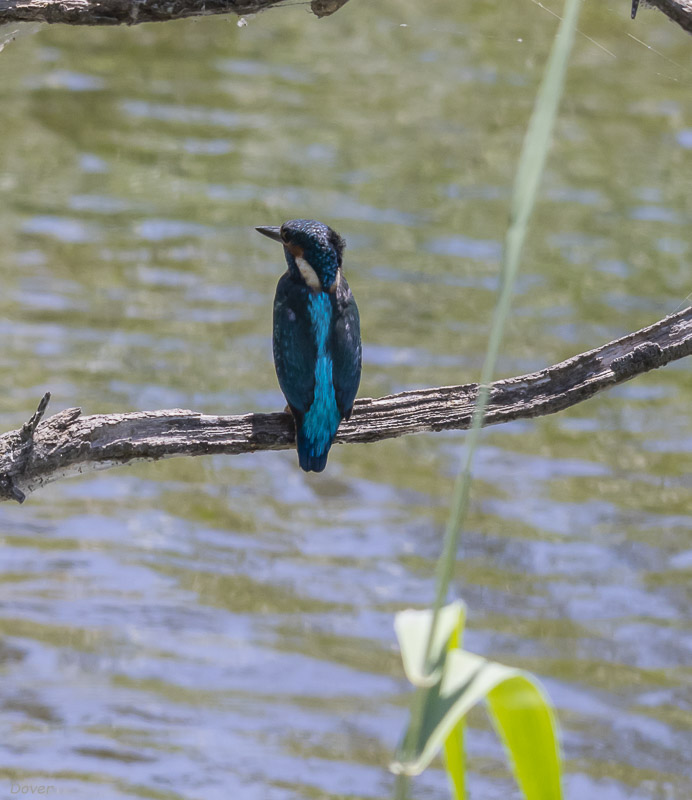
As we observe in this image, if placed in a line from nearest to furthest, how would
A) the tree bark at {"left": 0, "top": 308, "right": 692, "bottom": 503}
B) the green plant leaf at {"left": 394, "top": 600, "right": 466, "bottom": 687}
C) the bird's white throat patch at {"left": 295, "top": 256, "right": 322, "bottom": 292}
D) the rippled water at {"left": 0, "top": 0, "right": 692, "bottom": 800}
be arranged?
the green plant leaf at {"left": 394, "top": 600, "right": 466, "bottom": 687}, the tree bark at {"left": 0, "top": 308, "right": 692, "bottom": 503}, the bird's white throat patch at {"left": 295, "top": 256, "right": 322, "bottom": 292}, the rippled water at {"left": 0, "top": 0, "right": 692, "bottom": 800}

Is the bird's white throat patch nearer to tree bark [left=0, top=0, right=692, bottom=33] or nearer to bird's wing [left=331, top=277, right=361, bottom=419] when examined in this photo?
bird's wing [left=331, top=277, right=361, bottom=419]

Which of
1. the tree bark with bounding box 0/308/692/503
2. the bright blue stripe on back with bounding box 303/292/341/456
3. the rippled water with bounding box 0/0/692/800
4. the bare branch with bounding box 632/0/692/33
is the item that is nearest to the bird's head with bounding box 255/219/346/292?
the bright blue stripe on back with bounding box 303/292/341/456

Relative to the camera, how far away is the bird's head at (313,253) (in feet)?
7.73

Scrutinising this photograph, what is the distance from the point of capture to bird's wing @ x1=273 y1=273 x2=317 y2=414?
2.15 meters

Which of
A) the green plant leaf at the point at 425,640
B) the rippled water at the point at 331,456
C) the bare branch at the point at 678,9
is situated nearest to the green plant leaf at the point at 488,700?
the green plant leaf at the point at 425,640

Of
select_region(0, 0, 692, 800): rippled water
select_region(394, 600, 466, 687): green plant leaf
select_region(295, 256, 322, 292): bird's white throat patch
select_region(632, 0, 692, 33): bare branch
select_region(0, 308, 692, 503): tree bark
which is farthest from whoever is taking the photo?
select_region(0, 0, 692, 800): rippled water

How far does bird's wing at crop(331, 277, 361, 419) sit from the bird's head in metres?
0.04

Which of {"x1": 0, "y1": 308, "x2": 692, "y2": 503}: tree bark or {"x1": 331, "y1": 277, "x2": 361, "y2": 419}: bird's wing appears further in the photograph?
{"x1": 331, "y1": 277, "x2": 361, "y2": 419}: bird's wing

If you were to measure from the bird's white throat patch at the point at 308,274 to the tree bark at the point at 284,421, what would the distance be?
0.29 m

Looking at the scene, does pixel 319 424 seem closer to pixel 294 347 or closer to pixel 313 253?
pixel 294 347

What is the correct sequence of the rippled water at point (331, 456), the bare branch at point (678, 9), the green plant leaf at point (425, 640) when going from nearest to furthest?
the green plant leaf at point (425, 640) → the bare branch at point (678, 9) → the rippled water at point (331, 456)

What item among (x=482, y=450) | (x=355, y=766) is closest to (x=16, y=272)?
(x=482, y=450)

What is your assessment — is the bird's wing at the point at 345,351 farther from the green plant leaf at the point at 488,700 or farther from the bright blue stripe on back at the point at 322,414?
the green plant leaf at the point at 488,700

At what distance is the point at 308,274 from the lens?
2.37m
